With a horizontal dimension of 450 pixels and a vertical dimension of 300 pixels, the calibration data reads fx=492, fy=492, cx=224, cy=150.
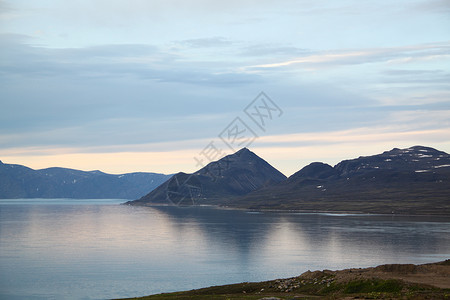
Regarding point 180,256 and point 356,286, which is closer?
point 356,286

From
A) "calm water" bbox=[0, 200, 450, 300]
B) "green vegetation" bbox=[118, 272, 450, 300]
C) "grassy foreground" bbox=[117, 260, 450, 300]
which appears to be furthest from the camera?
"calm water" bbox=[0, 200, 450, 300]

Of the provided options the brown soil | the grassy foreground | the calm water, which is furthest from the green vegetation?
the calm water

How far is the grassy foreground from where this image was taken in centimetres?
5128

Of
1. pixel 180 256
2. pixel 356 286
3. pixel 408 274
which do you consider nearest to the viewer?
pixel 356 286

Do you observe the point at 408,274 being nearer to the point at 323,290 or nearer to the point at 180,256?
the point at 323,290

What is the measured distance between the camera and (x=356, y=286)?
57250 millimetres

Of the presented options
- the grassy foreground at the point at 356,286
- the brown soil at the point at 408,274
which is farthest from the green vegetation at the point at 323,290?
the brown soil at the point at 408,274

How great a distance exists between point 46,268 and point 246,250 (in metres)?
51.8

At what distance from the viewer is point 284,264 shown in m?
105

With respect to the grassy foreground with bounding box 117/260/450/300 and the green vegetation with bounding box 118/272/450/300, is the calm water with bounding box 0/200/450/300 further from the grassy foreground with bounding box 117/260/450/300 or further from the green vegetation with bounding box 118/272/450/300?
the grassy foreground with bounding box 117/260/450/300

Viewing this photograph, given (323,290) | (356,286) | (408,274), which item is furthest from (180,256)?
(356,286)

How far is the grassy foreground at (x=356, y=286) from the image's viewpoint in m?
51.3

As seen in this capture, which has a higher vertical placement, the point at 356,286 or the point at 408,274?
the point at 408,274

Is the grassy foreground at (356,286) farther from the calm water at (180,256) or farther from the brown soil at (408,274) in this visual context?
the calm water at (180,256)
